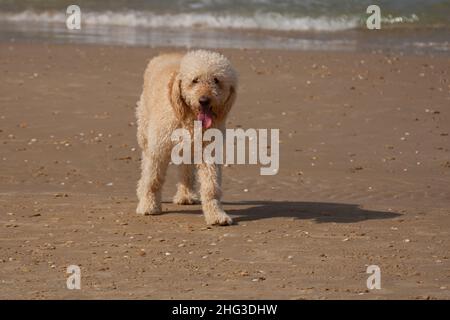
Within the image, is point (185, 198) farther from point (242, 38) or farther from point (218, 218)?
point (242, 38)

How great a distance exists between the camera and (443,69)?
50.0ft

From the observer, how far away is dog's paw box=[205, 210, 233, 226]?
8.13 meters

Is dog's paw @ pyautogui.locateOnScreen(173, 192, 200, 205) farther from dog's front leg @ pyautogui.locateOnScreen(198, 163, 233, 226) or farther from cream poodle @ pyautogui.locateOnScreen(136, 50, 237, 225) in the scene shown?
dog's front leg @ pyautogui.locateOnScreen(198, 163, 233, 226)

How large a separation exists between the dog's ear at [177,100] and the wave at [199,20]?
12.2 metres

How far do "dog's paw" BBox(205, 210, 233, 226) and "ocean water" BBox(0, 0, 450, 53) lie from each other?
929 centimetres

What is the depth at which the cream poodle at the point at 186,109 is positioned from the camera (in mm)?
7906

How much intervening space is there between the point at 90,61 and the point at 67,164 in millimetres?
4808

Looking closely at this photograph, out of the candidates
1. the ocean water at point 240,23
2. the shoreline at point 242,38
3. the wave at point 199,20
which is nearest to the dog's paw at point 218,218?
the shoreline at point 242,38

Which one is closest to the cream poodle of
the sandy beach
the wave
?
the sandy beach

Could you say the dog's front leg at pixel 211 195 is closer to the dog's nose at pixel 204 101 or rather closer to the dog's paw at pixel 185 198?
the dog's nose at pixel 204 101

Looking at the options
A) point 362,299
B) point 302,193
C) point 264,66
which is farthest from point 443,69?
point 362,299

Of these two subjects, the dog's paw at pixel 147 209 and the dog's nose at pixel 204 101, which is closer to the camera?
the dog's nose at pixel 204 101

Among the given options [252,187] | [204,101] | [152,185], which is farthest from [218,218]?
[252,187]

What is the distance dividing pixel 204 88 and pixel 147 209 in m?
1.25
